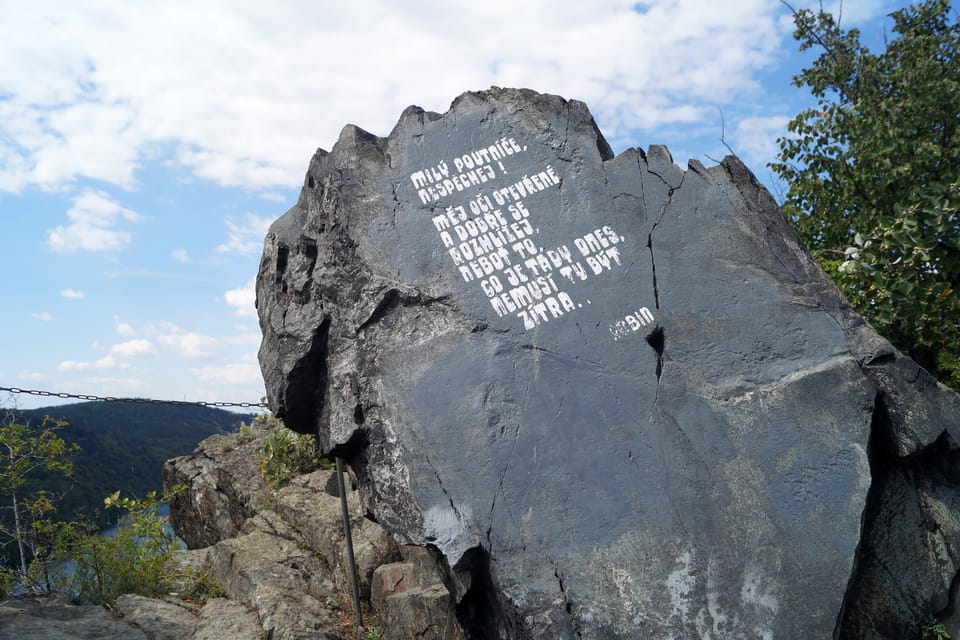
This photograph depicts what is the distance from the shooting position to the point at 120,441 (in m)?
12.7

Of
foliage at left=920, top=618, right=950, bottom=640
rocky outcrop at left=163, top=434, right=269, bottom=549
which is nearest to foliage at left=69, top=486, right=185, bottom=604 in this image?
rocky outcrop at left=163, top=434, right=269, bottom=549

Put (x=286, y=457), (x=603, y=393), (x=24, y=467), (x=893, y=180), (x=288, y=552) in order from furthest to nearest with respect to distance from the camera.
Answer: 1. (x=893, y=180)
2. (x=286, y=457)
3. (x=288, y=552)
4. (x=24, y=467)
5. (x=603, y=393)

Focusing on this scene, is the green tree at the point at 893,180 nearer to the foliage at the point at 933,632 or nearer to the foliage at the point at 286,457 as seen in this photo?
the foliage at the point at 933,632

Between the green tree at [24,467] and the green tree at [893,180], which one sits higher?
the green tree at [893,180]

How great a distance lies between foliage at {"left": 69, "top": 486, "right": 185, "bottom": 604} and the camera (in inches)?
201

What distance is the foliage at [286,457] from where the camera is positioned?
21.1 ft

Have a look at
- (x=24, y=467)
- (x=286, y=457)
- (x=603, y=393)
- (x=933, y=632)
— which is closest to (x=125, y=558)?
(x=24, y=467)

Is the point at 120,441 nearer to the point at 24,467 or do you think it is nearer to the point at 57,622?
the point at 24,467

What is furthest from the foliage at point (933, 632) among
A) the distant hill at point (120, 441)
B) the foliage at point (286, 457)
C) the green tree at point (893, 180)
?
the distant hill at point (120, 441)

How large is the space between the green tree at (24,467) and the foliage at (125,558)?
1.23 ft

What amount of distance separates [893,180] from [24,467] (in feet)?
29.7

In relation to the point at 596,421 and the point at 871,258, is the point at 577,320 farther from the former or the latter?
the point at 871,258

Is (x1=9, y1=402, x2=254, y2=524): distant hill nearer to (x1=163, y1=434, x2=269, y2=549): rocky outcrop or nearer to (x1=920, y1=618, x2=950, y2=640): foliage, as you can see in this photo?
(x1=163, y1=434, x2=269, y2=549): rocky outcrop

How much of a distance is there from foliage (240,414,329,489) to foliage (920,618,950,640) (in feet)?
15.1
